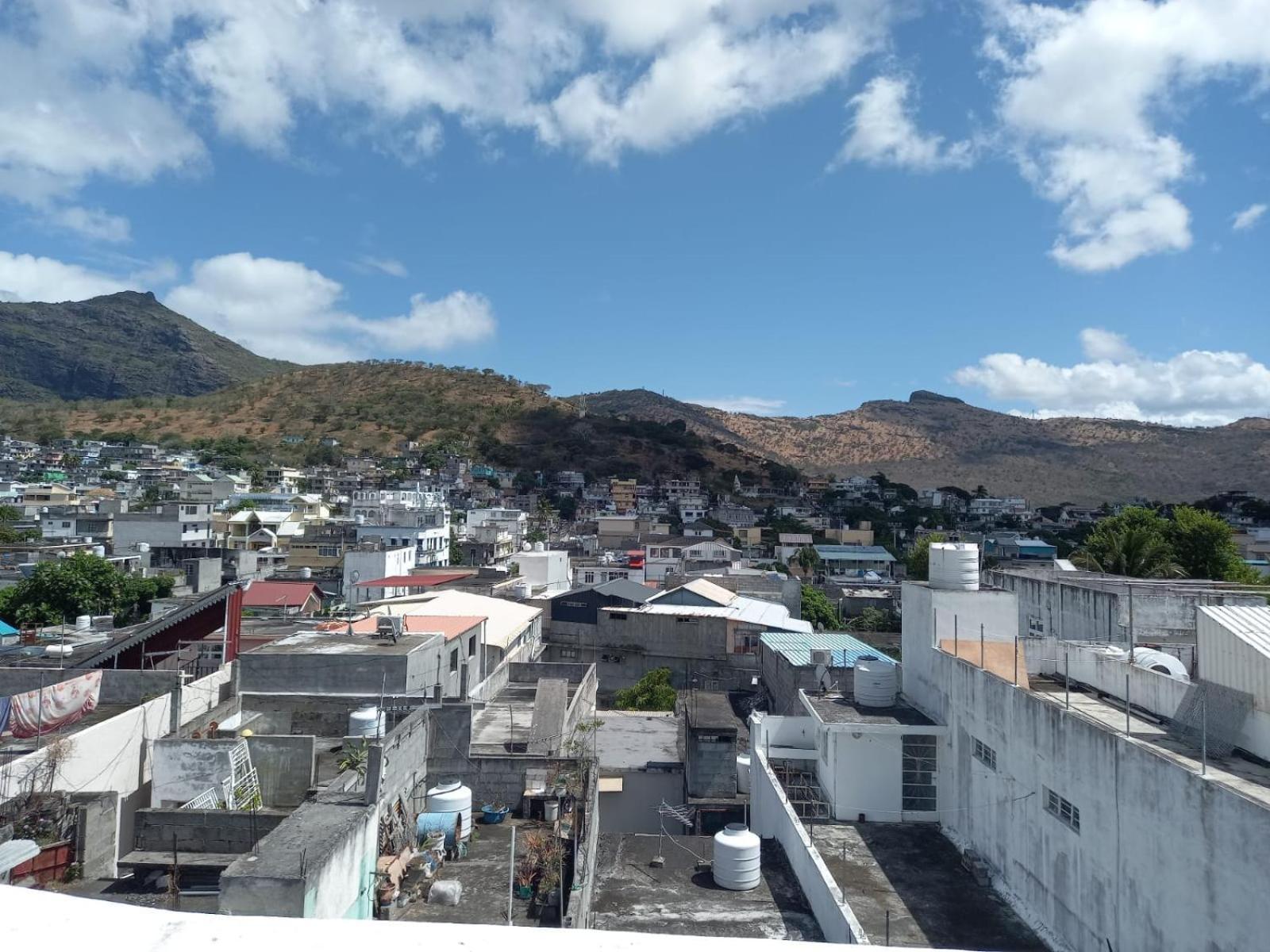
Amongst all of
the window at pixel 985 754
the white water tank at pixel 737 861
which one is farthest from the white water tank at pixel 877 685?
the white water tank at pixel 737 861

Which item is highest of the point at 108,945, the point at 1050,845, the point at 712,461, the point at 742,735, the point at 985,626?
the point at 712,461

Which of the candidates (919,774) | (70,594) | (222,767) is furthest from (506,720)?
(70,594)

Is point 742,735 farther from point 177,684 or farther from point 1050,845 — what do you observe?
point 177,684

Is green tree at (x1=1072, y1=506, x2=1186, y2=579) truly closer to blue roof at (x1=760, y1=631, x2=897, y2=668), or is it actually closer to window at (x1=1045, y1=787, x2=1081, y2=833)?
blue roof at (x1=760, y1=631, x2=897, y2=668)

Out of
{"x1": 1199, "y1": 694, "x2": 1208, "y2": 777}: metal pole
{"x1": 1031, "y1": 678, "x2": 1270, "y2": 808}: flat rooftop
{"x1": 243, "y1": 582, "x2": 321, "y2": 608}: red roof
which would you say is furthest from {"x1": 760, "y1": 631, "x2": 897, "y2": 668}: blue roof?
{"x1": 243, "y1": 582, "x2": 321, "y2": 608}: red roof

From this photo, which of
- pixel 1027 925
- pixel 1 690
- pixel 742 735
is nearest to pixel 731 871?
pixel 1027 925
